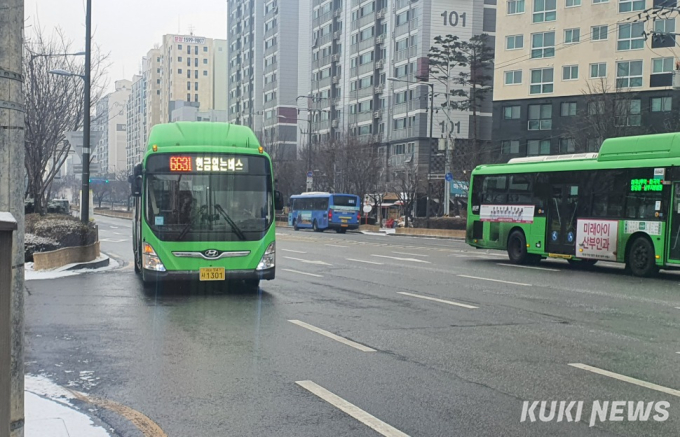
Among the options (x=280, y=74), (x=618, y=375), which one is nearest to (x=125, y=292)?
(x=618, y=375)

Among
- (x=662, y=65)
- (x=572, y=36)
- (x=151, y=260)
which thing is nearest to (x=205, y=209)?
(x=151, y=260)

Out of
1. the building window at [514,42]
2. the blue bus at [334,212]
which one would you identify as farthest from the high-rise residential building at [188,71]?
the blue bus at [334,212]

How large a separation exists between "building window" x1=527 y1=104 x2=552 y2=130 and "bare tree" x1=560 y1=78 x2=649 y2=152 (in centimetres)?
602

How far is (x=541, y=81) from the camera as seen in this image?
6194 centimetres

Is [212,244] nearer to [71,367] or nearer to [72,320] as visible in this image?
[72,320]

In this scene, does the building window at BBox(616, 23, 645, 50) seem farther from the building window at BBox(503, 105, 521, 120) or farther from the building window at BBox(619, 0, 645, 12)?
the building window at BBox(503, 105, 521, 120)

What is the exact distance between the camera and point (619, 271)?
65.9ft

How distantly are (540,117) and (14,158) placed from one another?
6181 centimetres

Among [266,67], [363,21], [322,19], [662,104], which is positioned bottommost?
[662,104]

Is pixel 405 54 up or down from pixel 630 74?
up

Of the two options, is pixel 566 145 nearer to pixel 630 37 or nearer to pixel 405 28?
pixel 630 37

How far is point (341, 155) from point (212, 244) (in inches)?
2145

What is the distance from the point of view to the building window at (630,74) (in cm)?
5578

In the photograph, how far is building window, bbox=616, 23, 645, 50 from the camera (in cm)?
5620
